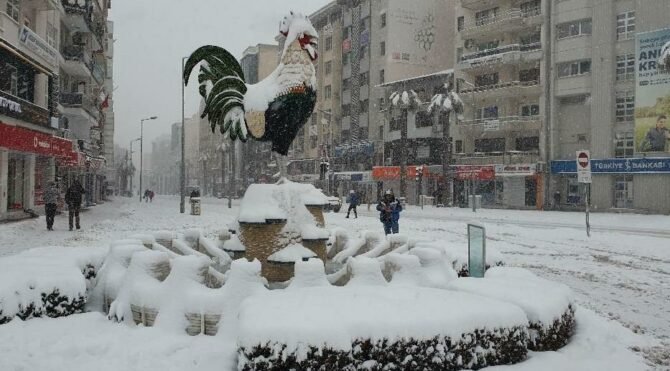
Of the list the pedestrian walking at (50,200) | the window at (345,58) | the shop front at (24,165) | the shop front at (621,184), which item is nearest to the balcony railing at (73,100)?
the shop front at (24,165)

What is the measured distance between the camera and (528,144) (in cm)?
4106

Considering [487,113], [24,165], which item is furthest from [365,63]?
[24,165]

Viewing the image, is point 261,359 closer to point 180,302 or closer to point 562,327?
point 180,302

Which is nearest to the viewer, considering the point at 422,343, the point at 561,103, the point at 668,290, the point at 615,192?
the point at 422,343

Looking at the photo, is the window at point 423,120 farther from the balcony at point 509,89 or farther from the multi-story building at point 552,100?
the balcony at point 509,89

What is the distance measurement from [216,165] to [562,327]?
10496 cm

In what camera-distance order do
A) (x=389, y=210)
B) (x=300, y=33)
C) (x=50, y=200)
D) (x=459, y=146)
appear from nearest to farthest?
(x=300, y=33), (x=389, y=210), (x=50, y=200), (x=459, y=146)

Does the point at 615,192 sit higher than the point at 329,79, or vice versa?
the point at 329,79

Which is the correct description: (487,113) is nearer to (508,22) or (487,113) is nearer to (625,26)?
(508,22)

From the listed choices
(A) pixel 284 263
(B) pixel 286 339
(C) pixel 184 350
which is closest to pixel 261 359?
(B) pixel 286 339

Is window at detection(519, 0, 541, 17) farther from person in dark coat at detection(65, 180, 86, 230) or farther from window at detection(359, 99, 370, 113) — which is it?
person in dark coat at detection(65, 180, 86, 230)

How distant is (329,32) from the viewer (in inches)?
2537

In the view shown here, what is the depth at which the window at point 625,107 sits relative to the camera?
35.1 meters

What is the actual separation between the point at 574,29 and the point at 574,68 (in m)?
2.87
